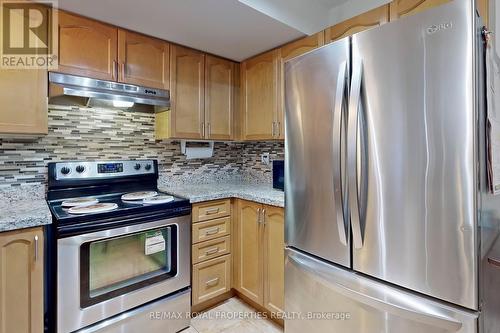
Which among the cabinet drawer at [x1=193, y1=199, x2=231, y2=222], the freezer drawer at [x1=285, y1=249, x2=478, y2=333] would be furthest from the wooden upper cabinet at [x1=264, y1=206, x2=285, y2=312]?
the cabinet drawer at [x1=193, y1=199, x2=231, y2=222]

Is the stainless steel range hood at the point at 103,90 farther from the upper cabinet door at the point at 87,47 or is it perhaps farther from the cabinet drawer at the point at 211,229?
the cabinet drawer at the point at 211,229

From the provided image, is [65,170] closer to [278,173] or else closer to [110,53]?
[110,53]

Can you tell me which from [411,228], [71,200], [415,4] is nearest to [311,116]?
[411,228]

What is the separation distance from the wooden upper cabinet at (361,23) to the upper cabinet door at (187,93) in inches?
41.5

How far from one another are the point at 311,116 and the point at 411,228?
651mm

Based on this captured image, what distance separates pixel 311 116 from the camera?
4.35 ft

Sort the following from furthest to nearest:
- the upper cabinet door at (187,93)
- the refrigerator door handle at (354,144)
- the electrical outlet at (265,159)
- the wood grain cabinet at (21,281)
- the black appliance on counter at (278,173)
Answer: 1. the electrical outlet at (265,159)
2. the black appliance on counter at (278,173)
3. the upper cabinet door at (187,93)
4. the wood grain cabinet at (21,281)
5. the refrigerator door handle at (354,144)

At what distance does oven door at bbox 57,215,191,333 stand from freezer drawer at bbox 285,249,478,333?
78 centimetres

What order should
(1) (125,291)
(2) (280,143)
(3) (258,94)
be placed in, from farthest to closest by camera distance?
(2) (280,143) < (3) (258,94) < (1) (125,291)

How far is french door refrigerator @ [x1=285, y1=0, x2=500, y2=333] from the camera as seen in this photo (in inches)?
34.6

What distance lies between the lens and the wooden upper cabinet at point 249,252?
1972 millimetres

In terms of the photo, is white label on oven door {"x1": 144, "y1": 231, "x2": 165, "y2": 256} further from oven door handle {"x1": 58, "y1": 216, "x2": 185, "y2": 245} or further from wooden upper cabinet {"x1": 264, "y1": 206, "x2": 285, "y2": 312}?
wooden upper cabinet {"x1": 264, "y1": 206, "x2": 285, "y2": 312}

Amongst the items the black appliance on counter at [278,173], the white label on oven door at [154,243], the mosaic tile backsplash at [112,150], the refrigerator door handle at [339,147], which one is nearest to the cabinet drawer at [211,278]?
the white label on oven door at [154,243]

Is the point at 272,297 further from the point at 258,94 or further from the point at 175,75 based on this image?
the point at 175,75
